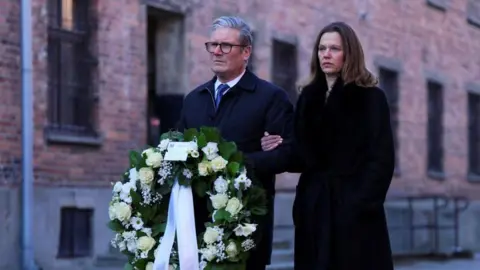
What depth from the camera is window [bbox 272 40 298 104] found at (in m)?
18.3

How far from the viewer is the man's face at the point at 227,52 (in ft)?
18.2

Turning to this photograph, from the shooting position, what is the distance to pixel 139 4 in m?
14.7

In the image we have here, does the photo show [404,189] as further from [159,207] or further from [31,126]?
[159,207]

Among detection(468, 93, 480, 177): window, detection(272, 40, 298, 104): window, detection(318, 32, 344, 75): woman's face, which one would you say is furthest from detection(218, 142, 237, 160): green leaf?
detection(468, 93, 480, 177): window

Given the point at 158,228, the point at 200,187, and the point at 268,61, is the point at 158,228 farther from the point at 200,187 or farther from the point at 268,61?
the point at 268,61

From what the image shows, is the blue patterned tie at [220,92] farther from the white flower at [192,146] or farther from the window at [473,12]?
the window at [473,12]

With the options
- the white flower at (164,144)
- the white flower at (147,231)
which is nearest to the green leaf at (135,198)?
the white flower at (147,231)

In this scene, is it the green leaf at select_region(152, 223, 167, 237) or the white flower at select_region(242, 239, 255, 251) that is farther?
the green leaf at select_region(152, 223, 167, 237)

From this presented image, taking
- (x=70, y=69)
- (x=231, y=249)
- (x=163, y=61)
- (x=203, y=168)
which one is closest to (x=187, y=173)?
(x=203, y=168)

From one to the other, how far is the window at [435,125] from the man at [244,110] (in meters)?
18.8

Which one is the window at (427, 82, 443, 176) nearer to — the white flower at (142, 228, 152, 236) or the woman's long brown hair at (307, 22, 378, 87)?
the woman's long brown hair at (307, 22, 378, 87)

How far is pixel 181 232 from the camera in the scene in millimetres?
5367

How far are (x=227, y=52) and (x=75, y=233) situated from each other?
8.34m

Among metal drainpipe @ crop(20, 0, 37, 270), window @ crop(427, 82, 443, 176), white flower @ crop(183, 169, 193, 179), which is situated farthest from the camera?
window @ crop(427, 82, 443, 176)
